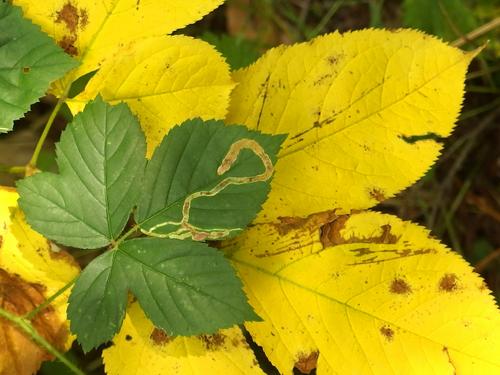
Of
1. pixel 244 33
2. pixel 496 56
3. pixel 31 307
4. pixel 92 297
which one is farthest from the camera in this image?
pixel 244 33

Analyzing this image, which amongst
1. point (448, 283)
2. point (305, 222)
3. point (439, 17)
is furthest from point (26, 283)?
point (439, 17)

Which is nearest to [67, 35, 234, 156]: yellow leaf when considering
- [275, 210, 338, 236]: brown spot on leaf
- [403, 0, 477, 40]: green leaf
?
[275, 210, 338, 236]: brown spot on leaf

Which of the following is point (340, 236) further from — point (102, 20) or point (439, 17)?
point (439, 17)

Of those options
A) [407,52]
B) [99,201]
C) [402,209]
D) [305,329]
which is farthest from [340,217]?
[402,209]

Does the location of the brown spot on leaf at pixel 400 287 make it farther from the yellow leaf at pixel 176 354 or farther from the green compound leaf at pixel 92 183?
the green compound leaf at pixel 92 183

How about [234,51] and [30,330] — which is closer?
[30,330]

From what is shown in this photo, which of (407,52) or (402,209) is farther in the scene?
(402,209)

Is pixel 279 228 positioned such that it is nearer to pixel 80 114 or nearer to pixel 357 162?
pixel 357 162

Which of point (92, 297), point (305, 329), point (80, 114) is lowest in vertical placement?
point (305, 329)
